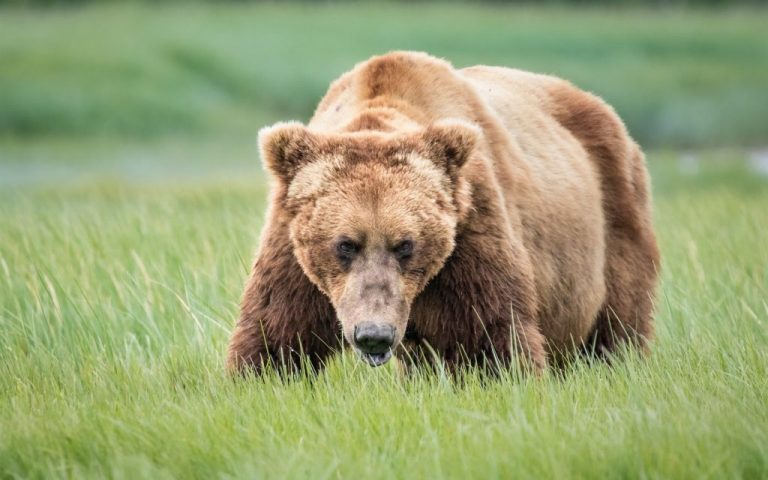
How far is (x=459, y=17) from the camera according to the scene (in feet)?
99.7

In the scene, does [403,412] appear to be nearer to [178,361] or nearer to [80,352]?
[178,361]

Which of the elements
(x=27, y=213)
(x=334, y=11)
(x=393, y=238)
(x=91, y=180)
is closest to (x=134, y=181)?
(x=91, y=180)

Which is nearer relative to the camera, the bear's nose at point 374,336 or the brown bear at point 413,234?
the bear's nose at point 374,336

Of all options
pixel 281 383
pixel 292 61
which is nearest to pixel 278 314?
pixel 281 383

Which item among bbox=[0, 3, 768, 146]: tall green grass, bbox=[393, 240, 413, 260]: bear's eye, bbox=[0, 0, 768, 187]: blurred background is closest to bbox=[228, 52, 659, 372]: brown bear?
→ bbox=[393, 240, 413, 260]: bear's eye

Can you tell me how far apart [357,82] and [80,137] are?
17.7m

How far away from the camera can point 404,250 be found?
4469 mm

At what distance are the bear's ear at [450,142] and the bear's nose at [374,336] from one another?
0.72 meters

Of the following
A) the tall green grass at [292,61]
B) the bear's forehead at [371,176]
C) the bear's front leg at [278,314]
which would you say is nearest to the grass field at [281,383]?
the bear's front leg at [278,314]

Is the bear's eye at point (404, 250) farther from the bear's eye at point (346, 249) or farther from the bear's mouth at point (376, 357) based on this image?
the bear's mouth at point (376, 357)

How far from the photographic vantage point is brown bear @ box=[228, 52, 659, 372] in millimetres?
4461

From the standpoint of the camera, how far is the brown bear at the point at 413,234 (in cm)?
446

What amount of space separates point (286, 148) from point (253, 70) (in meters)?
20.7

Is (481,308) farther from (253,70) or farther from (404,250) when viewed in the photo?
(253,70)
